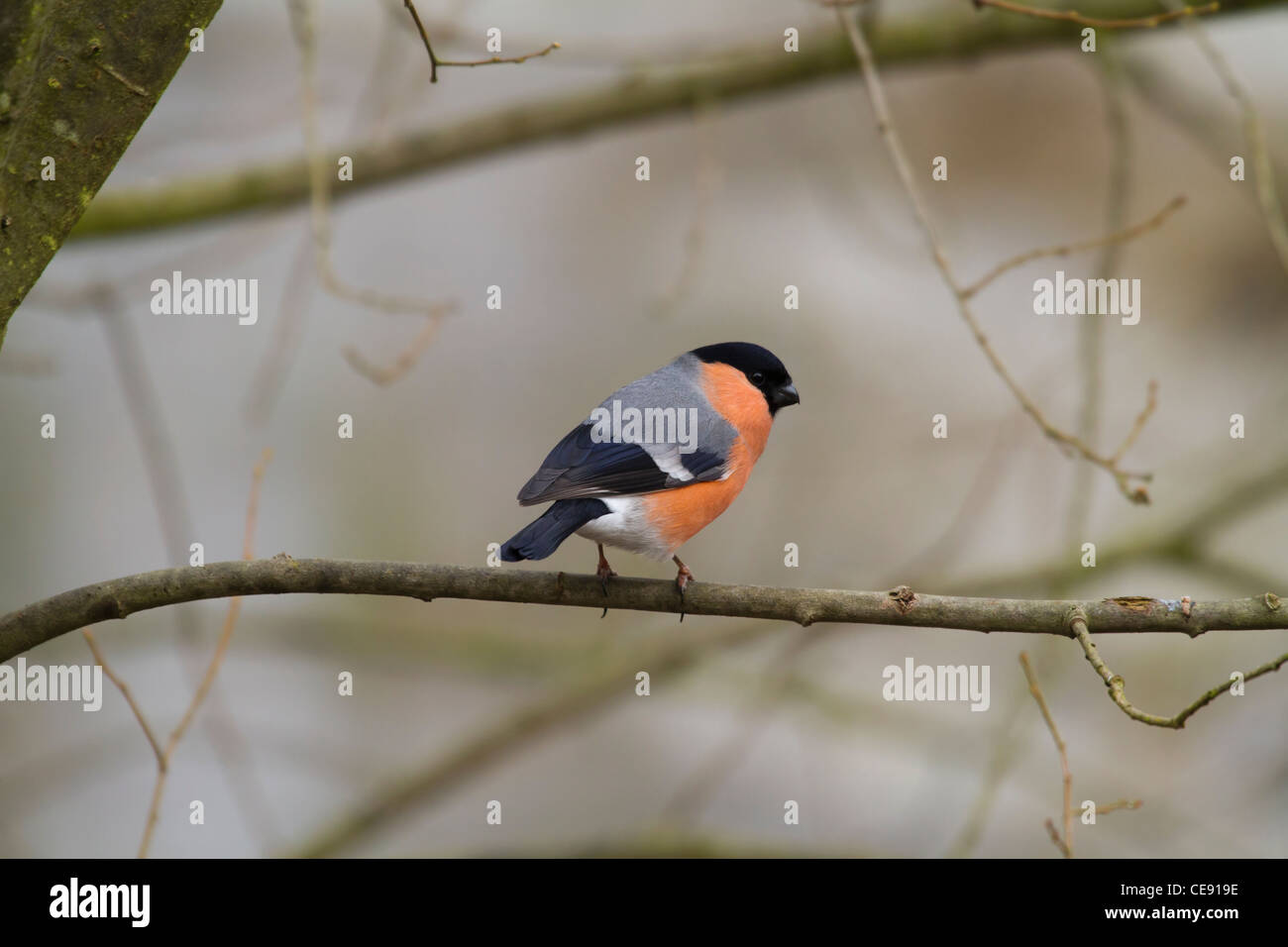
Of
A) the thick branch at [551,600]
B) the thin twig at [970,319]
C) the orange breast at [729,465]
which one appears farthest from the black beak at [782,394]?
the thick branch at [551,600]

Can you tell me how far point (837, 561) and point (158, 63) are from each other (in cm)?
562

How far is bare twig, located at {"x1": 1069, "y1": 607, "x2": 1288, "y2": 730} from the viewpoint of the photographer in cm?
243

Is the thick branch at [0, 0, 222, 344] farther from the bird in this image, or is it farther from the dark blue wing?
the dark blue wing

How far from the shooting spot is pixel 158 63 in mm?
2455

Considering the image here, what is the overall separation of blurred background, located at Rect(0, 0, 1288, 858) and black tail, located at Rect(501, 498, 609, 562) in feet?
9.00

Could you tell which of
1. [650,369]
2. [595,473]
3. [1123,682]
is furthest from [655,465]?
[650,369]

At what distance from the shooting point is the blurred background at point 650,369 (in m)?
6.78

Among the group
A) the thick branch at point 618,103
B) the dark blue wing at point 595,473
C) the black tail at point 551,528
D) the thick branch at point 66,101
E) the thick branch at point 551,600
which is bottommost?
the thick branch at point 551,600

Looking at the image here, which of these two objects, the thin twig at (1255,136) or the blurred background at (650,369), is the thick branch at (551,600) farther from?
the blurred background at (650,369)

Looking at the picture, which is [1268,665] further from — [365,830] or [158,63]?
[365,830]

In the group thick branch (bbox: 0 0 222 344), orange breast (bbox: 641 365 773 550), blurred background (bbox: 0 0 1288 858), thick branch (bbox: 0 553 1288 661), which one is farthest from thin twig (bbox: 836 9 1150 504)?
blurred background (bbox: 0 0 1288 858)

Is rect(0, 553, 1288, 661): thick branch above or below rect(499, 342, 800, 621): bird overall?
below

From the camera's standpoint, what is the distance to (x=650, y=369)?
25.5 ft

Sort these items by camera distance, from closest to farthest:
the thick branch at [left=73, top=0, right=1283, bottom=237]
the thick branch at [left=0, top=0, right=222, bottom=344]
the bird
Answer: the thick branch at [left=0, top=0, right=222, bottom=344]
the bird
the thick branch at [left=73, top=0, right=1283, bottom=237]
